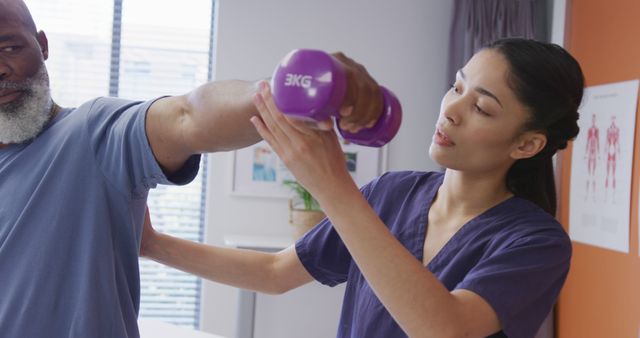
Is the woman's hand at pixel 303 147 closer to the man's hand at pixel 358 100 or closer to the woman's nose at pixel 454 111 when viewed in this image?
the man's hand at pixel 358 100

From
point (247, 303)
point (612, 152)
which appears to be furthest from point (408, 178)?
point (247, 303)

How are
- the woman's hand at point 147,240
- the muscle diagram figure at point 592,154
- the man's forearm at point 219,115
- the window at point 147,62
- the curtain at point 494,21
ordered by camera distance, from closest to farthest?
1. the man's forearm at point 219,115
2. the woman's hand at point 147,240
3. the muscle diagram figure at point 592,154
4. the curtain at point 494,21
5. the window at point 147,62

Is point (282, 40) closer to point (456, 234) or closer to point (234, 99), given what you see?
point (456, 234)

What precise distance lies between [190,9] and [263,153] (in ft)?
3.19

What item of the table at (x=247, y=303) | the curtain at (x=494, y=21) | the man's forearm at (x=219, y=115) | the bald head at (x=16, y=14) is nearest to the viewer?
the man's forearm at (x=219, y=115)

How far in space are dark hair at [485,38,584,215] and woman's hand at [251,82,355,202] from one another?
0.49m

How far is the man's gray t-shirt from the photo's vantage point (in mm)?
846

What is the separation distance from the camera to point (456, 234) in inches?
51.2

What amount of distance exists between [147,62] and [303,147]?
321 centimetres

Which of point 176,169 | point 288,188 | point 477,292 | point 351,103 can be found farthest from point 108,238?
point 288,188

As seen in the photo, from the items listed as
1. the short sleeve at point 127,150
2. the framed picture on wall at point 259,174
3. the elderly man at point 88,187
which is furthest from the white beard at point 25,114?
the framed picture on wall at point 259,174

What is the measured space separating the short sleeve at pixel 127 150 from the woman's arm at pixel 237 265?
0.53 meters

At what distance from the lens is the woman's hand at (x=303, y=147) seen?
0.78m

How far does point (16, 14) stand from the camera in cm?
94
